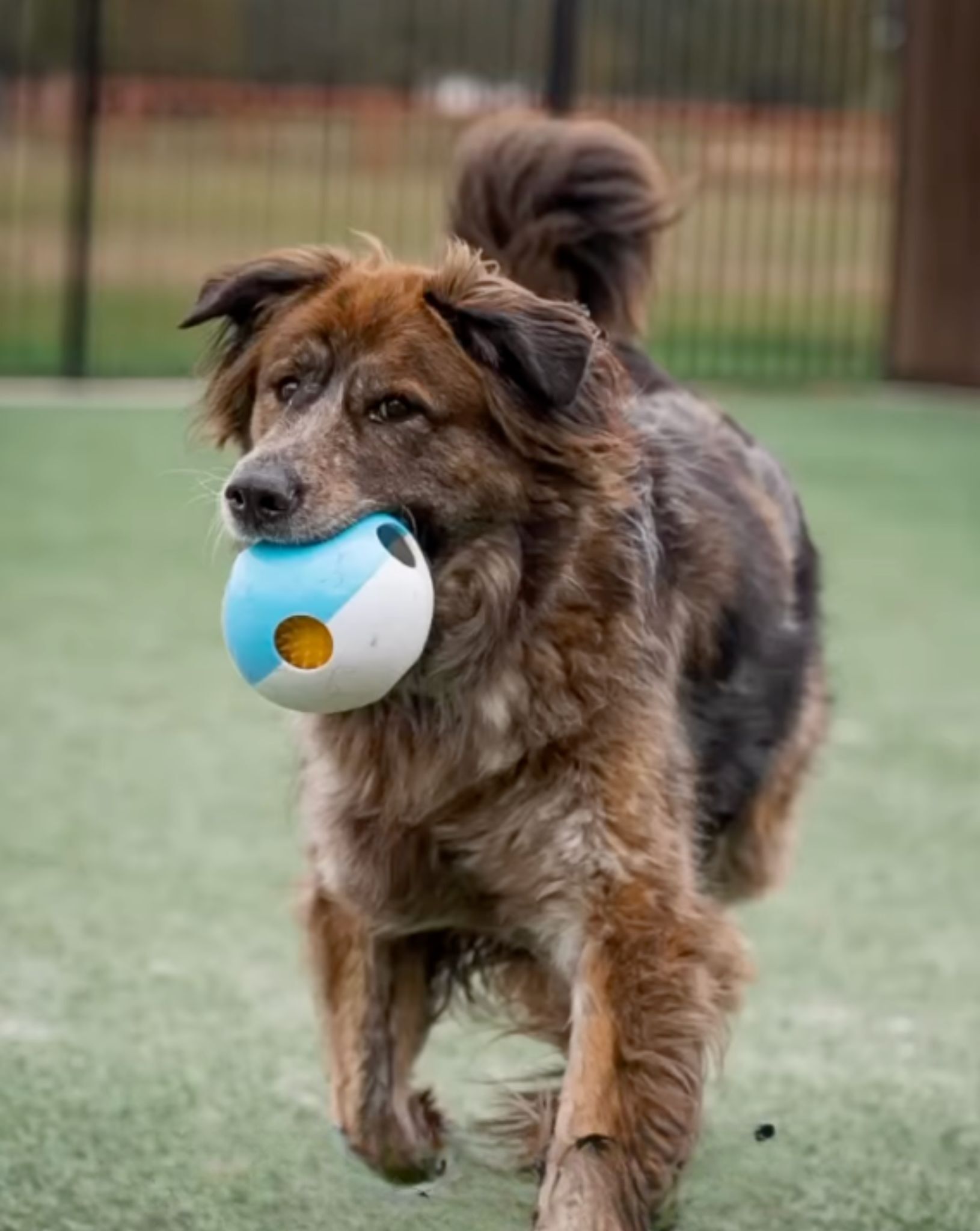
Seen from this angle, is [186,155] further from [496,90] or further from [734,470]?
[734,470]

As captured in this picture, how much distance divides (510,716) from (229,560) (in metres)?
5.65

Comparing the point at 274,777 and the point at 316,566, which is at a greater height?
the point at 316,566

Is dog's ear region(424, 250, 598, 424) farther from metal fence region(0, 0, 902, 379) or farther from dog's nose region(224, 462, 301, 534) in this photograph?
metal fence region(0, 0, 902, 379)

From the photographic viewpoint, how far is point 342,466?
374 centimetres

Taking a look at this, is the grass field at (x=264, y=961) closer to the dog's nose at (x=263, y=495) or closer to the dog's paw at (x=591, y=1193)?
the dog's paw at (x=591, y=1193)

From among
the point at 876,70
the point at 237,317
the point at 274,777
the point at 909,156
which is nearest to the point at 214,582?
the point at 274,777

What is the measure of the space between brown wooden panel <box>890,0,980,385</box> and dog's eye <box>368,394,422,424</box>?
13.5 m

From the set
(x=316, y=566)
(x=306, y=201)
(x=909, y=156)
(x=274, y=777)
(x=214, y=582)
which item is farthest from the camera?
(x=306, y=201)

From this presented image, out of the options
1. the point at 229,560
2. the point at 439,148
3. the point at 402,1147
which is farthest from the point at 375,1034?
the point at 439,148

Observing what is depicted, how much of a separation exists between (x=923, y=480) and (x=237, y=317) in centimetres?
965

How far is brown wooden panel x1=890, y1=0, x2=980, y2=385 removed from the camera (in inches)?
671

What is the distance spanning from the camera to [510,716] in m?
3.96

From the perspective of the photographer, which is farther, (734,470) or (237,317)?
(734,470)

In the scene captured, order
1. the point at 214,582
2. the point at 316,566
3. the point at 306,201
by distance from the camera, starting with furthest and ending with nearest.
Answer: the point at 306,201, the point at 214,582, the point at 316,566
